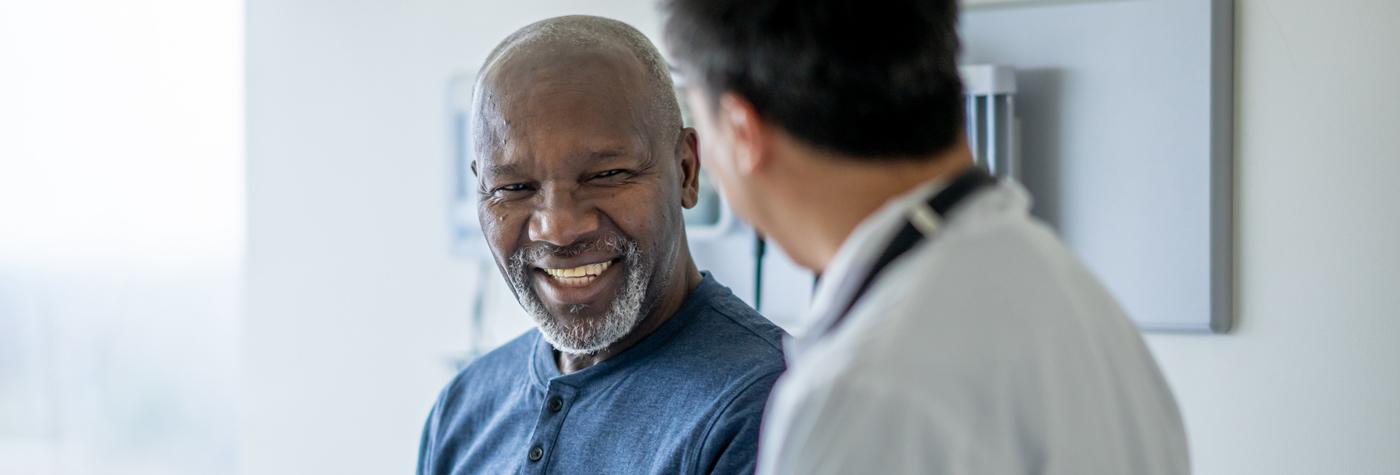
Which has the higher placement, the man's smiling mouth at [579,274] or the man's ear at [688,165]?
the man's ear at [688,165]

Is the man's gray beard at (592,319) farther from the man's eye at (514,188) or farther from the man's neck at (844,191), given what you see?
the man's neck at (844,191)

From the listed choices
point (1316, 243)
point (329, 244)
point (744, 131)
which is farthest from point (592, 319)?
point (329, 244)

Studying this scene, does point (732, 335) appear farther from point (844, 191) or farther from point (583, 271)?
point (844, 191)

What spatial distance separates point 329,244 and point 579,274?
1.15 m

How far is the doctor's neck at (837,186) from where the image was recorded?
25.4 inches

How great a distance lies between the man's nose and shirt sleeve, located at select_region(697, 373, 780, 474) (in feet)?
0.67

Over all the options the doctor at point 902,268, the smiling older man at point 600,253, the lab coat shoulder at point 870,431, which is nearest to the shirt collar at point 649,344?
the smiling older man at point 600,253

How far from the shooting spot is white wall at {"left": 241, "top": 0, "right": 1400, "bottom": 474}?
152 centimetres

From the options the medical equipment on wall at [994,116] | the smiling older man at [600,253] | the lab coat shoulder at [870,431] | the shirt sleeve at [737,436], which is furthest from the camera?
the medical equipment on wall at [994,116]

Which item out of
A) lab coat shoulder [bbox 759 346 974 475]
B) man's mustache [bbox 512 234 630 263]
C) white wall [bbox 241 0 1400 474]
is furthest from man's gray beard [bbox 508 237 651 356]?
white wall [bbox 241 0 1400 474]

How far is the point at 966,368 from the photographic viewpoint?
58cm

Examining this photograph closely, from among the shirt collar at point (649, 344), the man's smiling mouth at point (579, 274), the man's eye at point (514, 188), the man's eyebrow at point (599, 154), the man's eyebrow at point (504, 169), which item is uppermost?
the man's eyebrow at point (599, 154)

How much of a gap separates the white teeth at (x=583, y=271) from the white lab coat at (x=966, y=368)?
0.54 m

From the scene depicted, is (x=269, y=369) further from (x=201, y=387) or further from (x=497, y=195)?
(x=497, y=195)
